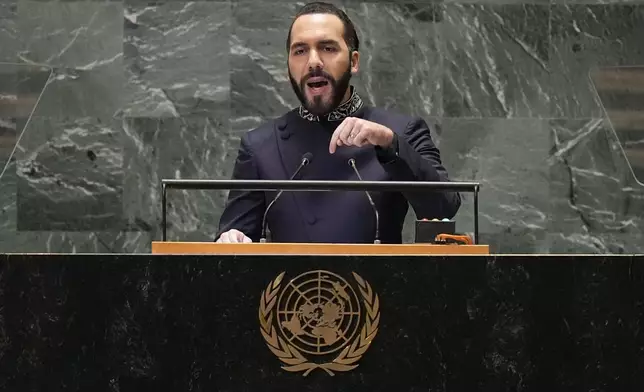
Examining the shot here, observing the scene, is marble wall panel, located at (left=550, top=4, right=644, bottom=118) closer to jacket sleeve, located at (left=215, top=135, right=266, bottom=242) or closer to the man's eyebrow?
the man's eyebrow

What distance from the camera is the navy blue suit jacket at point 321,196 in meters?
2.85

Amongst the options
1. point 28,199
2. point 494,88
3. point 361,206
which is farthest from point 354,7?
point 28,199

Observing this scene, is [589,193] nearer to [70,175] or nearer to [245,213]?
[245,213]

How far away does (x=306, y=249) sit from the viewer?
6.14ft
